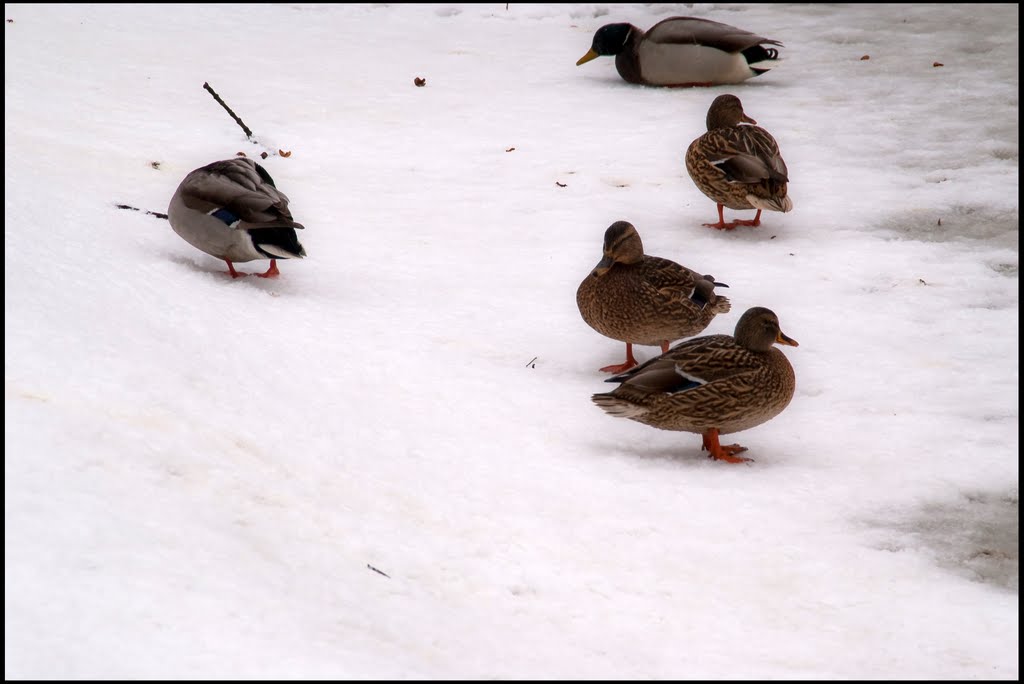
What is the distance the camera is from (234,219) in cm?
523

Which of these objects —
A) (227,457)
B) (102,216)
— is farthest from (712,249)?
(227,457)

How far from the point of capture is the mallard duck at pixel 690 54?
9391 millimetres

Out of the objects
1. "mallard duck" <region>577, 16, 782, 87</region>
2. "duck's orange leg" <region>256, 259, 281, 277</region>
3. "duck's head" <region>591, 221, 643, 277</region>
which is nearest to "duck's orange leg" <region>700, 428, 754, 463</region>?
"duck's head" <region>591, 221, 643, 277</region>

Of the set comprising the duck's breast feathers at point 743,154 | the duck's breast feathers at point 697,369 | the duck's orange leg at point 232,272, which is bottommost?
the duck's orange leg at point 232,272

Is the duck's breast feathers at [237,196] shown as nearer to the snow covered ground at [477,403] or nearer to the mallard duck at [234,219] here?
the mallard duck at [234,219]

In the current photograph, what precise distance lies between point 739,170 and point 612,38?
3748 mm

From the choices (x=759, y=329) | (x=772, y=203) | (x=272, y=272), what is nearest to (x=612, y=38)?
(x=772, y=203)

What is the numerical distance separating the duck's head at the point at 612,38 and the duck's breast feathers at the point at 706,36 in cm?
33

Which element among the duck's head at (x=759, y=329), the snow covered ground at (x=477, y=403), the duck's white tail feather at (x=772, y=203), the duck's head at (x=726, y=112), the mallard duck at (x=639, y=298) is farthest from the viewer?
the duck's head at (x=726, y=112)

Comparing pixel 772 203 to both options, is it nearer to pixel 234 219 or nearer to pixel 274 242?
pixel 274 242

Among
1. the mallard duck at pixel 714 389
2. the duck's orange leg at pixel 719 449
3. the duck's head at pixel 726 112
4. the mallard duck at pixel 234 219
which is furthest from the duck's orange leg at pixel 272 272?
the duck's head at pixel 726 112

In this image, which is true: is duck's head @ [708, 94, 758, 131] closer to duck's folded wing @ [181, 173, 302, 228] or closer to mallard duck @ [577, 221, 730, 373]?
mallard duck @ [577, 221, 730, 373]

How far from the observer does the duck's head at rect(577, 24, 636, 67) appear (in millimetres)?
9727

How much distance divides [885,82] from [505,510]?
24.0 ft
